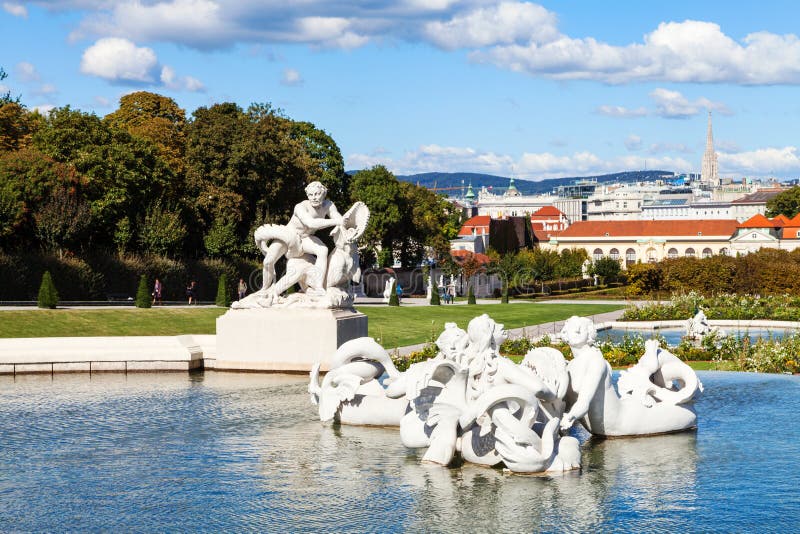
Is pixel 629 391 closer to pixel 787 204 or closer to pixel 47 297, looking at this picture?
pixel 47 297

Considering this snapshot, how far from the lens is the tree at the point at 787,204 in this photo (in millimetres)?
156500

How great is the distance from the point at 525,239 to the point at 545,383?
533 feet

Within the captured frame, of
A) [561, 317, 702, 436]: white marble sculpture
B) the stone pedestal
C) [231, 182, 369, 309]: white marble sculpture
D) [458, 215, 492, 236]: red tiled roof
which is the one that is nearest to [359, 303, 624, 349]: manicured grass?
[231, 182, 369, 309]: white marble sculpture

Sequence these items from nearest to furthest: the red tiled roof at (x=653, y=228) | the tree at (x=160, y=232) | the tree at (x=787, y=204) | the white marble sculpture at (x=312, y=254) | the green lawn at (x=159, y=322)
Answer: the white marble sculpture at (x=312, y=254) → the green lawn at (x=159, y=322) → the tree at (x=160, y=232) → the red tiled roof at (x=653, y=228) → the tree at (x=787, y=204)

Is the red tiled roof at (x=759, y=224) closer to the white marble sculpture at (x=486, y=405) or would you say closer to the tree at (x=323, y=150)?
the tree at (x=323, y=150)

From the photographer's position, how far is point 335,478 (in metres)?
10.7

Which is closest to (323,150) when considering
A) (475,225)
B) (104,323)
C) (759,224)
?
(104,323)

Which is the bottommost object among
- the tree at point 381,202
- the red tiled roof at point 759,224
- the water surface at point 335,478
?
the water surface at point 335,478

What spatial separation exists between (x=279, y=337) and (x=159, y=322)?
14067 millimetres

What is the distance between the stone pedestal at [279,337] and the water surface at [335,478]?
3775mm

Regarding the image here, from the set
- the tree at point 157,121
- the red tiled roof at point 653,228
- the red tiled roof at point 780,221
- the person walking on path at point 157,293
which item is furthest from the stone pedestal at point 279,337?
the red tiled roof at point 653,228

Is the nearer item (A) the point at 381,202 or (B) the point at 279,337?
(B) the point at 279,337

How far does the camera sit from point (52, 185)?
45938 mm

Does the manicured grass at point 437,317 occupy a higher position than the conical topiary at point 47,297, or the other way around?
the conical topiary at point 47,297
